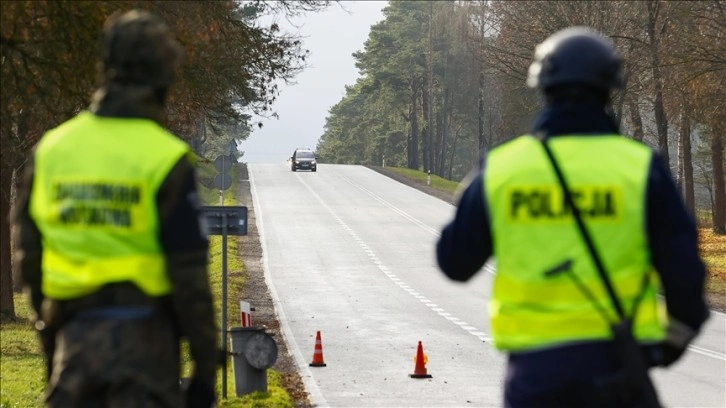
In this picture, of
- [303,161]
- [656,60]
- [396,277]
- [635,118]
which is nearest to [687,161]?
[635,118]

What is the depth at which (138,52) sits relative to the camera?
4719mm

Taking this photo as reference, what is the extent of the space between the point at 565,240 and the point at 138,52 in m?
1.44

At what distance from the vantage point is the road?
1886 centimetres

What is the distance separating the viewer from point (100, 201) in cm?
468

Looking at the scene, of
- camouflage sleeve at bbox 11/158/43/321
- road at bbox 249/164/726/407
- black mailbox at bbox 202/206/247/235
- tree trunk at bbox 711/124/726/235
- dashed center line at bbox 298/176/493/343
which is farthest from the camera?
tree trunk at bbox 711/124/726/235

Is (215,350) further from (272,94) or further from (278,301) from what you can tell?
(278,301)

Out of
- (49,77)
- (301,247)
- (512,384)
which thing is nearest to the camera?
(512,384)

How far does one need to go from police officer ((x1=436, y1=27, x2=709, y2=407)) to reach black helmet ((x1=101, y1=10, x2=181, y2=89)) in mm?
1037

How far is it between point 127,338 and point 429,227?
156 ft

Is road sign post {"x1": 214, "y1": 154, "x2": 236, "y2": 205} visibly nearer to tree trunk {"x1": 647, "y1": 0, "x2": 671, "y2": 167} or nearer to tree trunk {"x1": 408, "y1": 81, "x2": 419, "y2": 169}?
tree trunk {"x1": 647, "y1": 0, "x2": 671, "y2": 167}

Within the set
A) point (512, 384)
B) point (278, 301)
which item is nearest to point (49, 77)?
point (512, 384)

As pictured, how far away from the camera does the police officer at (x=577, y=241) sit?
4254 millimetres

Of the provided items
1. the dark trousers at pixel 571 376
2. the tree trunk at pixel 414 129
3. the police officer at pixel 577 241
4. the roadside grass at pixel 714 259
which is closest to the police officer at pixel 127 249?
the police officer at pixel 577 241

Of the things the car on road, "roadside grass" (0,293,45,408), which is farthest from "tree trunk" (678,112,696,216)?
"roadside grass" (0,293,45,408)
